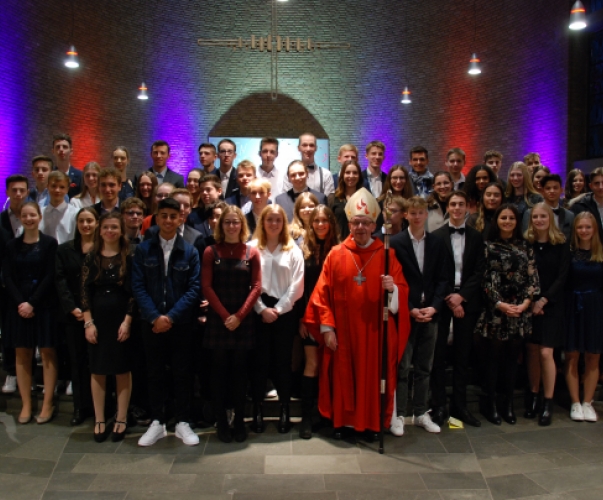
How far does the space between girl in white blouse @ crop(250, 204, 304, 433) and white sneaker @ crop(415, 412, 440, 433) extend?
114 centimetres

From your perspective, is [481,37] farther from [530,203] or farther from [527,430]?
[527,430]

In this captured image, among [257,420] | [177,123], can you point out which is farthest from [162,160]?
[177,123]

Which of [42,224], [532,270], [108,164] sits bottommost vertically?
[532,270]

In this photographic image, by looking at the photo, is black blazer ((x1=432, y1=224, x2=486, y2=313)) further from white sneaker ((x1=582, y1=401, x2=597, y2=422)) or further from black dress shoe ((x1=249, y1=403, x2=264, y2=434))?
black dress shoe ((x1=249, y1=403, x2=264, y2=434))

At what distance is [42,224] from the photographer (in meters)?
5.27

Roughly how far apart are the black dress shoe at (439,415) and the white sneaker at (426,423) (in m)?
0.08

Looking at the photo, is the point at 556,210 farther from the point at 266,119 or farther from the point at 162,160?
the point at 266,119

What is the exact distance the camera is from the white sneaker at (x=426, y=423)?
468 cm

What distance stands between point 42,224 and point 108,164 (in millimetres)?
→ 6991

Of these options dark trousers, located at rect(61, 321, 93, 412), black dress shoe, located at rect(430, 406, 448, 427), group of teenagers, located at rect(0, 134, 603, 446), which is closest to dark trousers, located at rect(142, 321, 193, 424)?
group of teenagers, located at rect(0, 134, 603, 446)

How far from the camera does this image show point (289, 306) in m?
4.50

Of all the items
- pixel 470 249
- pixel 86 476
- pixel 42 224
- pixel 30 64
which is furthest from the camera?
pixel 30 64

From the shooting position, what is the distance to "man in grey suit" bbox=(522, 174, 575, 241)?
536 centimetres

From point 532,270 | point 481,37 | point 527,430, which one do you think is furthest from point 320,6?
point 527,430
